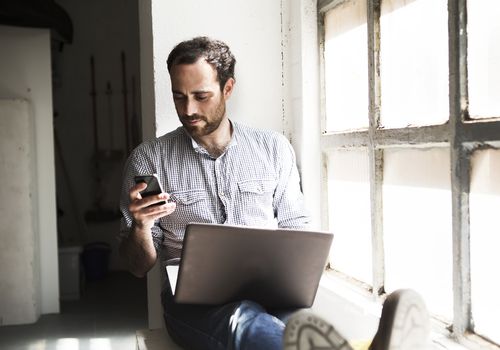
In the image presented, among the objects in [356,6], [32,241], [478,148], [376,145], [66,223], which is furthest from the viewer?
[66,223]

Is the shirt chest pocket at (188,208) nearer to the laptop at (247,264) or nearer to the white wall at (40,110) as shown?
the laptop at (247,264)

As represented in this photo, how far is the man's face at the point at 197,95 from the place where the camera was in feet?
6.47

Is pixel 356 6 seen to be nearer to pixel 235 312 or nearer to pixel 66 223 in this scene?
pixel 235 312

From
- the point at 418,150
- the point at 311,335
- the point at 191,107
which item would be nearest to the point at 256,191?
the point at 191,107

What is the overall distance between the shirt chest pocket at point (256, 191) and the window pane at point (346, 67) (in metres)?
0.40

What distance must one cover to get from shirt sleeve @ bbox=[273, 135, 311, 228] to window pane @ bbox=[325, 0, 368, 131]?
277 millimetres

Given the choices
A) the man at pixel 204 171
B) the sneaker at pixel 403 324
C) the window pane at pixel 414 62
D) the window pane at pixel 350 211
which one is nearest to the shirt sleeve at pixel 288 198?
the man at pixel 204 171

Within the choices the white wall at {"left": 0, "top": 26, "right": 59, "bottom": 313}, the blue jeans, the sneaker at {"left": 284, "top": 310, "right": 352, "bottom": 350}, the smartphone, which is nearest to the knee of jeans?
the blue jeans

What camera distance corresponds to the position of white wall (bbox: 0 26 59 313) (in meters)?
4.54

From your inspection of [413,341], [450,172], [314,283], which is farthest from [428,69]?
[413,341]

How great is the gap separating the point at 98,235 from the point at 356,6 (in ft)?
16.4

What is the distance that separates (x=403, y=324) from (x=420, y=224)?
66 centimetres

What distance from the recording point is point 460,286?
1.50 meters

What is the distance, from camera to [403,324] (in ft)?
3.78
